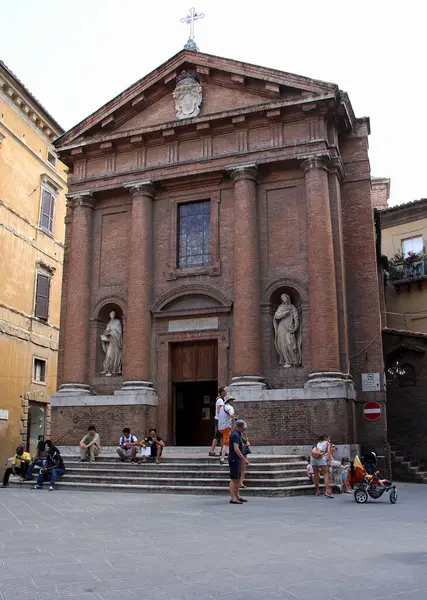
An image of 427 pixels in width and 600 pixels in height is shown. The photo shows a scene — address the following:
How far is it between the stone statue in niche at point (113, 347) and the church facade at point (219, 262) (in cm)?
7

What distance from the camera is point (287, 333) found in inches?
786

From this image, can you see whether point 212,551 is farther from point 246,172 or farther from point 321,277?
point 246,172

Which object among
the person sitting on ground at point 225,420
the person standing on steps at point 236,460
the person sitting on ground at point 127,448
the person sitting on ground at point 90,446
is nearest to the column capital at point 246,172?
the person sitting on ground at point 225,420

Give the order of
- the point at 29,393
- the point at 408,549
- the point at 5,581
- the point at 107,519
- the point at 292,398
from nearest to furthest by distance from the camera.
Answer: the point at 5,581 → the point at 408,549 → the point at 107,519 → the point at 292,398 → the point at 29,393

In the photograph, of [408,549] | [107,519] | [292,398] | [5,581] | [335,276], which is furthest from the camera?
[335,276]

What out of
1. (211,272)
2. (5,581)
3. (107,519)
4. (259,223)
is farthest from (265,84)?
(5,581)

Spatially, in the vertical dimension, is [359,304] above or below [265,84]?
below

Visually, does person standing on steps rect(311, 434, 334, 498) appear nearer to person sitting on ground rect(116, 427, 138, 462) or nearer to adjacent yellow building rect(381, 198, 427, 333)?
person sitting on ground rect(116, 427, 138, 462)

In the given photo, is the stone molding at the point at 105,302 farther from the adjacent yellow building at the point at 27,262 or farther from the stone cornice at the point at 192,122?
the adjacent yellow building at the point at 27,262

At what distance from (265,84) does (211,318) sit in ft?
27.5

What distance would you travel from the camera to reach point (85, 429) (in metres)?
20.8

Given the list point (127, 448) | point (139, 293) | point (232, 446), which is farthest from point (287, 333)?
point (232, 446)

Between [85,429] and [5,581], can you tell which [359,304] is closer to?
[85,429]

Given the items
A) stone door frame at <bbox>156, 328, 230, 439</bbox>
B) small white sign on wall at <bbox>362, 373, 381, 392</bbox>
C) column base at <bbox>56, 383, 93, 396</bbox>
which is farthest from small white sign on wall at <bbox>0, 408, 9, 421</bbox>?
small white sign on wall at <bbox>362, 373, 381, 392</bbox>
